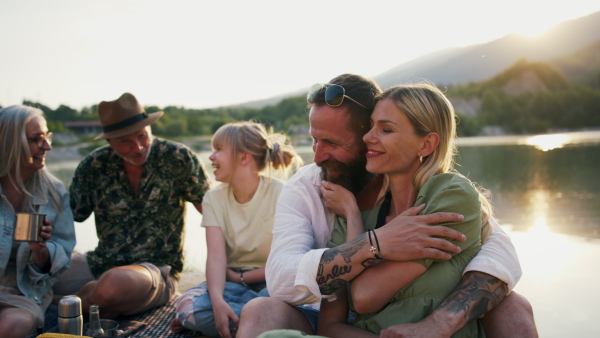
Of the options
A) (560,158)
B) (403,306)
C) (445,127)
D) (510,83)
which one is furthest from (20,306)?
(510,83)

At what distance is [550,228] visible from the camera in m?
8.00

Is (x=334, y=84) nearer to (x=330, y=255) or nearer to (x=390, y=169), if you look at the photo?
(x=390, y=169)

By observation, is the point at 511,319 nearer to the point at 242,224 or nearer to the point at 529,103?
the point at 242,224

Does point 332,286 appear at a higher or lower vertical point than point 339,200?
lower

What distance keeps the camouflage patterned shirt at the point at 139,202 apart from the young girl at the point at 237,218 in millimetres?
494

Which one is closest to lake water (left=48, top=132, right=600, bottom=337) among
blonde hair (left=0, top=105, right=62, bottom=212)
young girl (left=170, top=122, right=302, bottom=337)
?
young girl (left=170, top=122, right=302, bottom=337)

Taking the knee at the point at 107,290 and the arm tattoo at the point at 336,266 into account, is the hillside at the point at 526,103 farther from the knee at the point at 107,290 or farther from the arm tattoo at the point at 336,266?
the arm tattoo at the point at 336,266

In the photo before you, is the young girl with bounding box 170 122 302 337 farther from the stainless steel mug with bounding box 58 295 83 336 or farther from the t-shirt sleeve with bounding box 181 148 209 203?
the stainless steel mug with bounding box 58 295 83 336

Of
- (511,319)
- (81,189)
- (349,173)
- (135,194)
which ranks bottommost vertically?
(511,319)

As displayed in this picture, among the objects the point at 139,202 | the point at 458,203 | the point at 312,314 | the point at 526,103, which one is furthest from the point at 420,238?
the point at 526,103

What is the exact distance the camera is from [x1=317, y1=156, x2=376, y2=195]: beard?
2568 millimetres

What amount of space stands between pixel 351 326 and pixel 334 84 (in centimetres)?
114

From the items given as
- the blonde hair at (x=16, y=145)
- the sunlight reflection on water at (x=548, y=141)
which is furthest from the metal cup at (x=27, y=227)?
the sunlight reflection on water at (x=548, y=141)

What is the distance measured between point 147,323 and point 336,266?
2.04m
